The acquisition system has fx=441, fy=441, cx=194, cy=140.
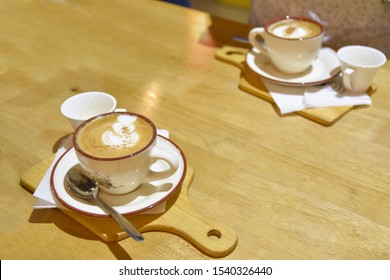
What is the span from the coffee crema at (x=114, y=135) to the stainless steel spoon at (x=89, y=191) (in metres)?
0.08

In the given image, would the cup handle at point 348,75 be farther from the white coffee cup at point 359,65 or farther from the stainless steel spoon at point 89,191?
the stainless steel spoon at point 89,191

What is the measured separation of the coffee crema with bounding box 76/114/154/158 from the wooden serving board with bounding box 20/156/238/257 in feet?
0.39

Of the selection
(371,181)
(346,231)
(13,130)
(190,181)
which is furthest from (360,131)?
(13,130)

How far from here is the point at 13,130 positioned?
97 centimetres

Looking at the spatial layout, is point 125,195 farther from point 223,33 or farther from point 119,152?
point 223,33

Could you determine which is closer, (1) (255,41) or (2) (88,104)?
(2) (88,104)

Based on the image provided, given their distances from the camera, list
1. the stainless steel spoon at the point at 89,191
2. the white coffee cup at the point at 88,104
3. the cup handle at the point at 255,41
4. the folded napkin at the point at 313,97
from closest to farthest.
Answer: the stainless steel spoon at the point at 89,191 → the white coffee cup at the point at 88,104 → the folded napkin at the point at 313,97 → the cup handle at the point at 255,41

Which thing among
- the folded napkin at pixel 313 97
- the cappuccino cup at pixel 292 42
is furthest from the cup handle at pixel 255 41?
the folded napkin at pixel 313 97

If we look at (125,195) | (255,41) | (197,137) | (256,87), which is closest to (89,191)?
(125,195)

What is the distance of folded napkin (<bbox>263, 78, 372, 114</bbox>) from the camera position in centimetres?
103

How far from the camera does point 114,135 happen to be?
2.48 feet

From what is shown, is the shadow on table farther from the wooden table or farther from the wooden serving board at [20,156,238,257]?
the wooden serving board at [20,156,238,257]

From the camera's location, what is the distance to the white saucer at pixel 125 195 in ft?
2.42

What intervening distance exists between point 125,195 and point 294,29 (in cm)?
63
